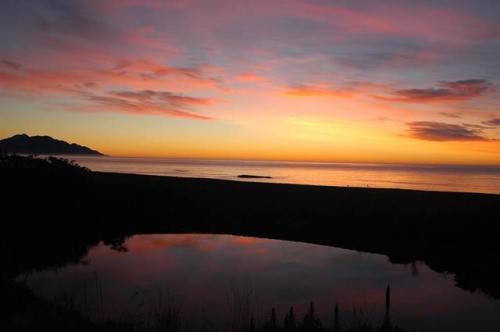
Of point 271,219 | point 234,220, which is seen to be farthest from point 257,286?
point 234,220

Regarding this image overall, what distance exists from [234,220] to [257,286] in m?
13.1

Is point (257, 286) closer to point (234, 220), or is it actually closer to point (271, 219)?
point (271, 219)

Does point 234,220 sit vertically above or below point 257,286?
above

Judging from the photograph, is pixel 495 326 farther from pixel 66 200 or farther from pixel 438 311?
pixel 66 200

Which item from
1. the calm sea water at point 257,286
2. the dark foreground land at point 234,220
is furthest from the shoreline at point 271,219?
the calm sea water at point 257,286

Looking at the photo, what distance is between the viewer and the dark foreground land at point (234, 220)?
2039 cm

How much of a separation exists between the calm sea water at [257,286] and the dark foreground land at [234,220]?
157 cm

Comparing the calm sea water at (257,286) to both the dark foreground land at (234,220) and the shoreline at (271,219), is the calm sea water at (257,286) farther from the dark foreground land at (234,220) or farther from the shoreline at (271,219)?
the shoreline at (271,219)

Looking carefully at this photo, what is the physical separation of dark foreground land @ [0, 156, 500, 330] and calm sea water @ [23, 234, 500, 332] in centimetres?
157

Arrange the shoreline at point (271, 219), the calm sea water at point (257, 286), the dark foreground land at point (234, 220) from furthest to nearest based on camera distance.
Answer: the shoreline at point (271, 219)
the dark foreground land at point (234, 220)
the calm sea water at point (257, 286)

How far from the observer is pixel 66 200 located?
27062 millimetres

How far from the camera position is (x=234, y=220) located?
2956 cm

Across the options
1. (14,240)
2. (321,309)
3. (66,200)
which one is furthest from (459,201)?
(14,240)

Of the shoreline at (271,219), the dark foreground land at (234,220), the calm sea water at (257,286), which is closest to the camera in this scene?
the calm sea water at (257,286)
